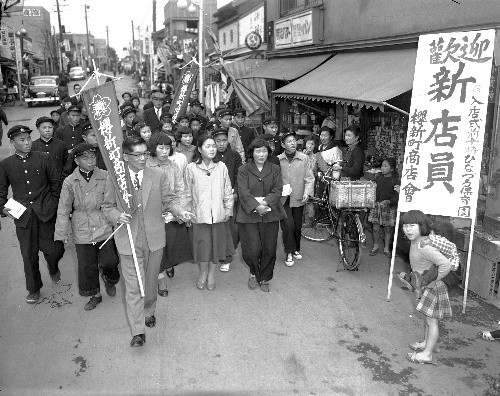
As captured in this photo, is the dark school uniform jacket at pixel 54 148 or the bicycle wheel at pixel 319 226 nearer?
the dark school uniform jacket at pixel 54 148

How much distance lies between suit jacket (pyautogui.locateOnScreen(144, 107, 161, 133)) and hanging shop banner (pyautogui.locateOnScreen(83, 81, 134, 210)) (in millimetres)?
6746

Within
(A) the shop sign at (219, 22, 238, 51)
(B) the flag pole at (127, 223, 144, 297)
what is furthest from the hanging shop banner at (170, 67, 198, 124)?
(A) the shop sign at (219, 22, 238, 51)

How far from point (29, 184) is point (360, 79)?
554 centimetres

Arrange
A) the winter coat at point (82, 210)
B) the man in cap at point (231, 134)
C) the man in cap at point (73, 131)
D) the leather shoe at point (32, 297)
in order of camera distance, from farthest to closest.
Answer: the man in cap at point (231, 134)
the man in cap at point (73, 131)
the leather shoe at point (32, 297)
the winter coat at point (82, 210)

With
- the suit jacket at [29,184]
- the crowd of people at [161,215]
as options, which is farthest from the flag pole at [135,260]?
the suit jacket at [29,184]

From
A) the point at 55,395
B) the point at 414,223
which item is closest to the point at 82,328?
the point at 55,395

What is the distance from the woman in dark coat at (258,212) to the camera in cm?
608

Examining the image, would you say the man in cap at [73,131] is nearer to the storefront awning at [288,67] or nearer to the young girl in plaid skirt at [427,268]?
the storefront awning at [288,67]

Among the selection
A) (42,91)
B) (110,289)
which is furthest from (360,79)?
(42,91)

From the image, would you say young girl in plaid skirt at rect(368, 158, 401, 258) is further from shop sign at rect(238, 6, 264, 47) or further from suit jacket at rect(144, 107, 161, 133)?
shop sign at rect(238, 6, 264, 47)

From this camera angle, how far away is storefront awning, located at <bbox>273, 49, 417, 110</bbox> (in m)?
7.11

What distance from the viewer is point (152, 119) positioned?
11484mm

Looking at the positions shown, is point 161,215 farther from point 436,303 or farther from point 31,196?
point 436,303

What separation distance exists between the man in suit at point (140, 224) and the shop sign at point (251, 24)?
13.0 meters
